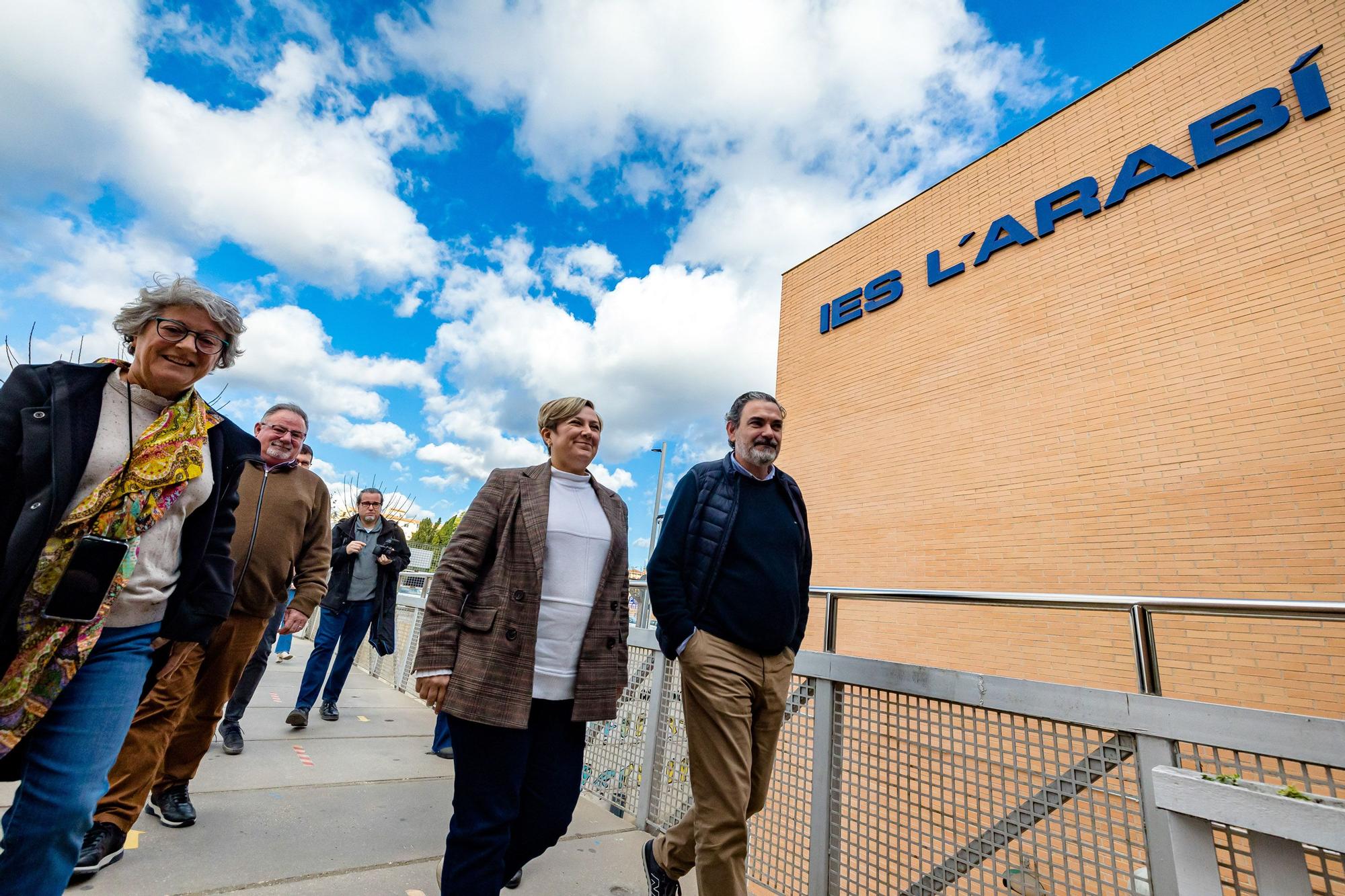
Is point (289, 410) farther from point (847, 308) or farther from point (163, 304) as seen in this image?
point (847, 308)

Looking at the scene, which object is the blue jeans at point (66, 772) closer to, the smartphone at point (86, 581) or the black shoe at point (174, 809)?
the smartphone at point (86, 581)

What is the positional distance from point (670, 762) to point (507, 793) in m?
1.71

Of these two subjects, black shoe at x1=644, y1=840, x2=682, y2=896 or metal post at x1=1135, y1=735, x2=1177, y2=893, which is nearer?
metal post at x1=1135, y1=735, x2=1177, y2=893

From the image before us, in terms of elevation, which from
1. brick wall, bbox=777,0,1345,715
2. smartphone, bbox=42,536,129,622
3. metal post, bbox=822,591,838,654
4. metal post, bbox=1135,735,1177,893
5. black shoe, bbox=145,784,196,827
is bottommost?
black shoe, bbox=145,784,196,827

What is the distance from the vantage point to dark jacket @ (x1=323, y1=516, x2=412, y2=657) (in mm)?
4828

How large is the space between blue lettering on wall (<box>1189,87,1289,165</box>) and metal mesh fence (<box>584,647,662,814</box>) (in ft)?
28.2

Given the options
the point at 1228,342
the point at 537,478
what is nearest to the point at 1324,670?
the point at 1228,342

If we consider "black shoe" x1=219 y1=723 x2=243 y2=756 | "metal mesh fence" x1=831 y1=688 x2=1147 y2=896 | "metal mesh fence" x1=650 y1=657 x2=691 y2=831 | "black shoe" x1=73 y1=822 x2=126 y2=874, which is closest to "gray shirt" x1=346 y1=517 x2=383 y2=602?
"black shoe" x1=219 y1=723 x2=243 y2=756

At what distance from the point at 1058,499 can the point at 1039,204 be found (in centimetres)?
433

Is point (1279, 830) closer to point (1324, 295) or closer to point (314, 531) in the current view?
point (314, 531)

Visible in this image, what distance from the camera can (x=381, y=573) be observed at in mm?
5008

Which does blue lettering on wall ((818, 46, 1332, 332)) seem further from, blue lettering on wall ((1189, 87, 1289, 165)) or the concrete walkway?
the concrete walkway

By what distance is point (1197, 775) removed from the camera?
107 centimetres

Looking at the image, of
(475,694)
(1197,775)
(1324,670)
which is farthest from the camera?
(1324,670)
